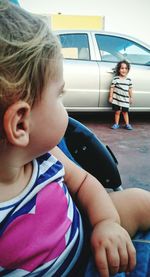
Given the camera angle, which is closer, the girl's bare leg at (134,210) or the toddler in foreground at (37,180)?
the toddler in foreground at (37,180)

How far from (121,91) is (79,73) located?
589mm

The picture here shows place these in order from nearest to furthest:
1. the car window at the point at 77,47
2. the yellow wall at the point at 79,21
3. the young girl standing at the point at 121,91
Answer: the young girl standing at the point at 121,91
the car window at the point at 77,47
the yellow wall at the point at 79,21

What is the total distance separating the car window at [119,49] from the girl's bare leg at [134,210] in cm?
363

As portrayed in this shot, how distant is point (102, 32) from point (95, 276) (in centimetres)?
404

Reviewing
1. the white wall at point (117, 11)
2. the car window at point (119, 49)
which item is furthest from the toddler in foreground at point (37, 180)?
the white wall at point (117, 11)

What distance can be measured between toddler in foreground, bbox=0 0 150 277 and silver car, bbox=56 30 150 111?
345 cm

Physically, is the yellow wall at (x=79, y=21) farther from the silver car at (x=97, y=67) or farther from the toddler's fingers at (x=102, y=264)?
the toddler's fingers at (x=102, y=264)

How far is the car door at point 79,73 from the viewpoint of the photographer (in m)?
4.08

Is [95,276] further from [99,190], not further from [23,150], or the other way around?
[23,150]

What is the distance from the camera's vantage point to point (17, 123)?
532 millimetres

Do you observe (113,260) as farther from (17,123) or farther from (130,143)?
(130,143)

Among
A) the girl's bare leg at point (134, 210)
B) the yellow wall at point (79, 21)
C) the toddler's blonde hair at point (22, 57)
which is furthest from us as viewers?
the yellow wall at point (79, 21)

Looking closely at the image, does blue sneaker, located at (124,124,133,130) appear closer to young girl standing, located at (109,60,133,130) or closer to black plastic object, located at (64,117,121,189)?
young girl standing, located at (109,60,133,130)

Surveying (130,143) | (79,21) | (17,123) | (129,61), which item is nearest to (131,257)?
A: (17,123)
